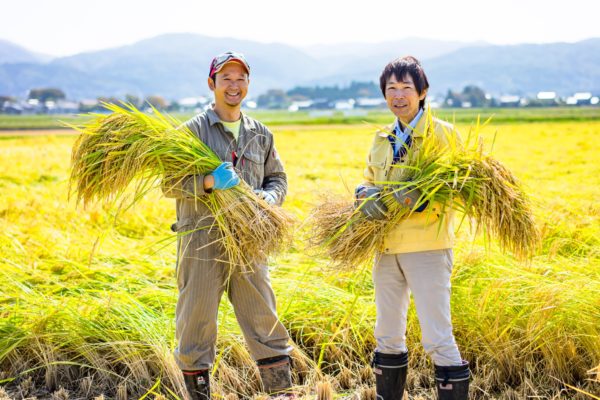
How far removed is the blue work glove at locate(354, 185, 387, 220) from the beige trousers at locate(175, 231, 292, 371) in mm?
578

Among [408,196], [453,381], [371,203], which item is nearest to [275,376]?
[453,381]

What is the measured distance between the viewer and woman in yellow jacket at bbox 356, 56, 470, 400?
252 cm

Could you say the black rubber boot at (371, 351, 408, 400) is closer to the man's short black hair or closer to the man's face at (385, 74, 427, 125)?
the man's face at (385, 74, 427, 125)

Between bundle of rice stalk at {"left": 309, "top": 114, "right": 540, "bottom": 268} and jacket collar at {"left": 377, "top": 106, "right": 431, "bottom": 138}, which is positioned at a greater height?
jacket collar at {"left": 377, "top": 106, "right": 431, "bottom": 138}

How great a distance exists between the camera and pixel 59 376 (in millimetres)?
3314

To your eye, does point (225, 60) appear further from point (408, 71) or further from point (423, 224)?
point (423, 224)

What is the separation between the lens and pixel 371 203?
2.60 metres

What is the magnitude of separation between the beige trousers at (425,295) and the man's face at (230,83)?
38.2 inches

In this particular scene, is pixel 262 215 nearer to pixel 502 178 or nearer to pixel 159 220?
pixel 502 178

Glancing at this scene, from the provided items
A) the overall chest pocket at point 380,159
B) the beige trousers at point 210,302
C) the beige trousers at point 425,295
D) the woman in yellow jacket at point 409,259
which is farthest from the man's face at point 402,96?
the beige trousers at point 210,302

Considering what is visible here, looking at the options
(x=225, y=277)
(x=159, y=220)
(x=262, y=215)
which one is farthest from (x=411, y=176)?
(x=159, y=220)

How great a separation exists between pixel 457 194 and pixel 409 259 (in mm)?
334

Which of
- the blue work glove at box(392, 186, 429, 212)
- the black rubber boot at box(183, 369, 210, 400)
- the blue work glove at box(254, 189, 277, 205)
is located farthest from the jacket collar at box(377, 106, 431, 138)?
the black rubber boot at box(183, 369, 210, 400)

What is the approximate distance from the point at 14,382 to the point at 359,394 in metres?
1.83
